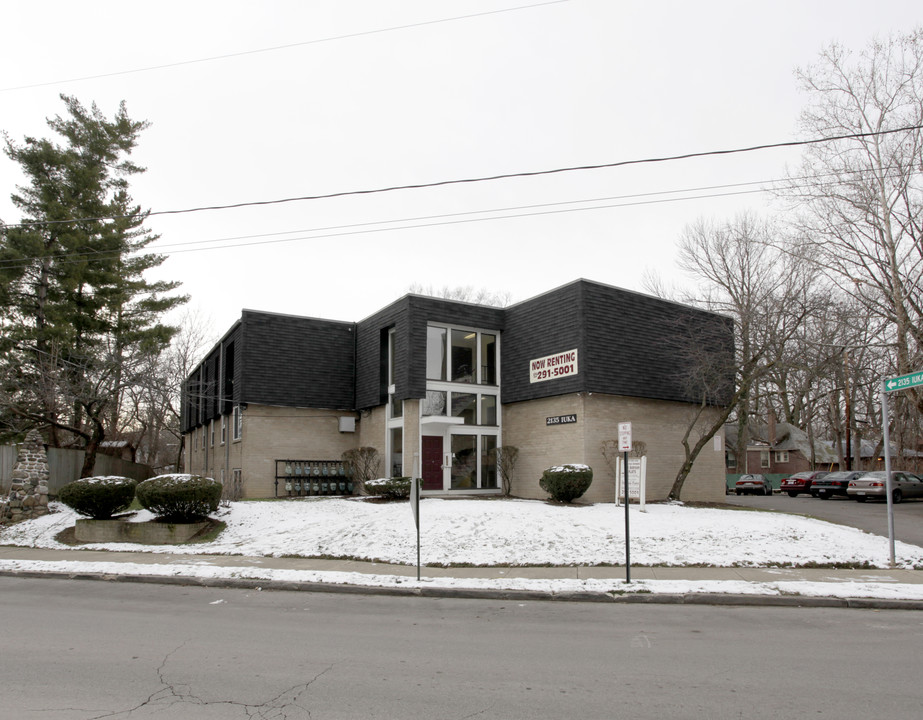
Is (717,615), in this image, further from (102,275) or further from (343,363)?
(102,275)

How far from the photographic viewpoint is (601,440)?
65.2 ft

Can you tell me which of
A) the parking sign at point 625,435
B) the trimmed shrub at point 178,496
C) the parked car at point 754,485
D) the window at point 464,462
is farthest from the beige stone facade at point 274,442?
the parked car at point 754,485

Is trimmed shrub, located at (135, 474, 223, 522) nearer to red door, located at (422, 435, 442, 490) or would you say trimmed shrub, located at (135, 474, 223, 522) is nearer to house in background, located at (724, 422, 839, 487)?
red door, located at (422, 435, 442, 490)

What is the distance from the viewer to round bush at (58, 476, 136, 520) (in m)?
15.7

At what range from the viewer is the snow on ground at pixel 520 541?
11500mm

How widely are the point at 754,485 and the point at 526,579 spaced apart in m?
35.4

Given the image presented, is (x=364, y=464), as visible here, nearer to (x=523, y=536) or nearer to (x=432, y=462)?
(x=432, y=462)

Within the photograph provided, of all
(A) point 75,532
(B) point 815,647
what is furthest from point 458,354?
(B) point 815,647

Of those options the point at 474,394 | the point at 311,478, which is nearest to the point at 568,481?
the point at 474,394

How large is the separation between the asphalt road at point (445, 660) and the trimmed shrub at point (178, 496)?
5398 mm

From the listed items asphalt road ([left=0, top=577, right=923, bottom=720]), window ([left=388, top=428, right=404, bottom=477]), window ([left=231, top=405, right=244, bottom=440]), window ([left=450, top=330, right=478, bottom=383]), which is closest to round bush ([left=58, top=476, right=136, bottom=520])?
asphalt road ([left=0, top=577, right=923, bottom=720])

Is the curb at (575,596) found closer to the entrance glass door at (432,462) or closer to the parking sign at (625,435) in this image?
the parking sign at (625,435)

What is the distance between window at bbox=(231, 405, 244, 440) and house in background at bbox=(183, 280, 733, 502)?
0.36 ft

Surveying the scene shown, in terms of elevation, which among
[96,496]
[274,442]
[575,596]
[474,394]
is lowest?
[575,596]
